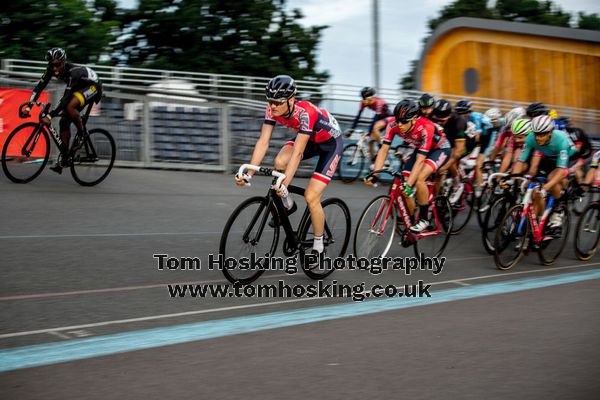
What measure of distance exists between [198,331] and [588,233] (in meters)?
6.86

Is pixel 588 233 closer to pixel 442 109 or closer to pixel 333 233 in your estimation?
pixel 442 109

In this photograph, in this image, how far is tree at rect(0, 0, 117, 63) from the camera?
3184 cm

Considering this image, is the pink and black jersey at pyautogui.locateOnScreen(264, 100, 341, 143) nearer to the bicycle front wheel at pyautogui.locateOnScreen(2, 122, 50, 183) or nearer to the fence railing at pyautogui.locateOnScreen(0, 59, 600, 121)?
the bicycle front wheel at pyautogui.locateOnScreen(2, 122, 50, 183)

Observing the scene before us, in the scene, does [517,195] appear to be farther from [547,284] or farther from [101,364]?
[101,364]

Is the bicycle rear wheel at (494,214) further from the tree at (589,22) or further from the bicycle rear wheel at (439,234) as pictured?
the tree at (589,22)

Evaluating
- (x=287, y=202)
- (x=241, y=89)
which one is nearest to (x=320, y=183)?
(x=287, y=202)

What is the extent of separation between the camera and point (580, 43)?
111ft

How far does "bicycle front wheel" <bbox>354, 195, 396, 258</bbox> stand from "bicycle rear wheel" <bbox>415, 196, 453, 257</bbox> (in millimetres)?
652

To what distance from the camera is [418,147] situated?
9.30m

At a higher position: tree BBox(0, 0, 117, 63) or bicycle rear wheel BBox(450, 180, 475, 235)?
tree BBox(0, 0, 117, 63)

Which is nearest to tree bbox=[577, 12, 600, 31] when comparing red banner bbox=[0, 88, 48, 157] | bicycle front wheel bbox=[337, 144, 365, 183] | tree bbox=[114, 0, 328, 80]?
tree bbox=[114, 0, 328, 80]

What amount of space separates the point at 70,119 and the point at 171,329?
669 centimetres

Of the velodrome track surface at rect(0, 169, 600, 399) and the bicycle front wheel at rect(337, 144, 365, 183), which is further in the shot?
the bicycle front wheel at rect(337, 144, 365, 183)

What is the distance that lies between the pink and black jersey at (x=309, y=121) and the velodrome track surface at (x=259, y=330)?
1.47m
